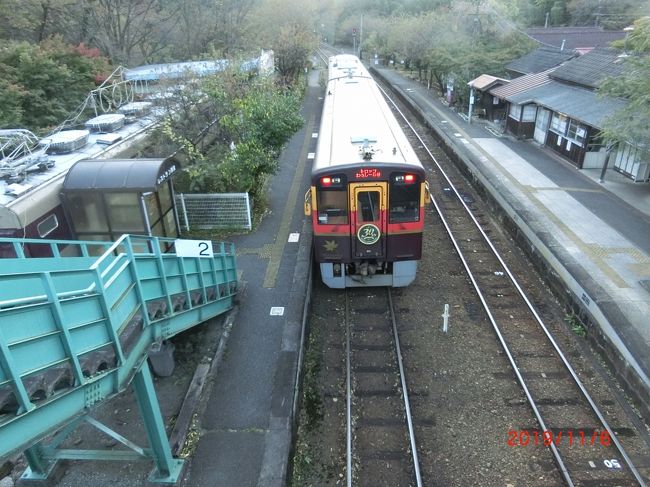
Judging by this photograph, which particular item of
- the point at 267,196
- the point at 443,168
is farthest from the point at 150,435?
the point at 443,168

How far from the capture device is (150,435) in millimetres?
5766

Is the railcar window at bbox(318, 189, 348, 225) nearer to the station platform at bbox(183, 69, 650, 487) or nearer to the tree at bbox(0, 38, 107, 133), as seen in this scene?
the station platform at bbox(183, 69, 650, 487)

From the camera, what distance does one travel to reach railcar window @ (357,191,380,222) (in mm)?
9008

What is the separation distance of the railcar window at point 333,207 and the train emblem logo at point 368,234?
1.20 feet

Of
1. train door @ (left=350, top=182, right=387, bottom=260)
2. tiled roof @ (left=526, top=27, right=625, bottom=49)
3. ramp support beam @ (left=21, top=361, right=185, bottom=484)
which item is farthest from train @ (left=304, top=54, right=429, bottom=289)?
tiled roof @ (left=526, top=27, right=625, bottom=49)

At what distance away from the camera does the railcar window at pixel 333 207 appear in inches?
356

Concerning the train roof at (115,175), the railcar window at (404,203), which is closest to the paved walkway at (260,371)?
the railcar window at (404,203)

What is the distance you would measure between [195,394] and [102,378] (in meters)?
2.94

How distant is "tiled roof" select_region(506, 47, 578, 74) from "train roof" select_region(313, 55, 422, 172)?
43.6 ft

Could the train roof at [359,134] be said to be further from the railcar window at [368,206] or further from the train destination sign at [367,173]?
the railcar window at [368,206]

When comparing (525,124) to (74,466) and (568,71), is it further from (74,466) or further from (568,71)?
(74,466)

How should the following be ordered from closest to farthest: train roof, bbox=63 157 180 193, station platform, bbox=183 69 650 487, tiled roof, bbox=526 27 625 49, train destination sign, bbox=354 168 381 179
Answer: station platform, bbox=183 69 650 487
train destination sign, bbox=354 168 381 179
train roof, bbox=63 157 180 193
tiled roof, bbox=526 27 625 49

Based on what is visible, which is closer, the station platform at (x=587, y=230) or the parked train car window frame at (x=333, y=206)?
the station platform at (x=587, y=230)

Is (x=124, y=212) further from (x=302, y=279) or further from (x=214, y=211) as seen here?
(x=302, y=279)
